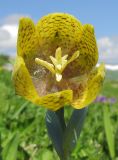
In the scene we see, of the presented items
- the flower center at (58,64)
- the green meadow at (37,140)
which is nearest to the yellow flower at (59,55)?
the flower center at (58,64)

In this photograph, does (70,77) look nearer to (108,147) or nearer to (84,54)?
(84,54)

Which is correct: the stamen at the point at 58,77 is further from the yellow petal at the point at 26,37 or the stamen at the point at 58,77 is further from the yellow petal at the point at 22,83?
the yellow petal at the point at 22,83

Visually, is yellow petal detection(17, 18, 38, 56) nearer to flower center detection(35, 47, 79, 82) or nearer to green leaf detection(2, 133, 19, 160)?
flower center detection(35, 47, 79, 82)

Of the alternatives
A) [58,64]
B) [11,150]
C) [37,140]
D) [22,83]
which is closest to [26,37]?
[58,64]

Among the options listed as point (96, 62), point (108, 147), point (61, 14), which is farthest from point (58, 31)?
point (108, 147)

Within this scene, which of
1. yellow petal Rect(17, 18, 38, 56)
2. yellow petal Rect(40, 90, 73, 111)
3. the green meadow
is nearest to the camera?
yellow petal Rect(40, 90, 73, 111)

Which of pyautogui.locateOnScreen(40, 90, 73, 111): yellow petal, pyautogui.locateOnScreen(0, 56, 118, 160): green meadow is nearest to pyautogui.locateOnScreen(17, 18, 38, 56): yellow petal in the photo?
pyautogui.locateOnScreen(40, 90, 73, 111): yellow petal

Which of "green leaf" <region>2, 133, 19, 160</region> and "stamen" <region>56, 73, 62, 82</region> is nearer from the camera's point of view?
"stamen" <region>56, 73, 62, 82</region>
